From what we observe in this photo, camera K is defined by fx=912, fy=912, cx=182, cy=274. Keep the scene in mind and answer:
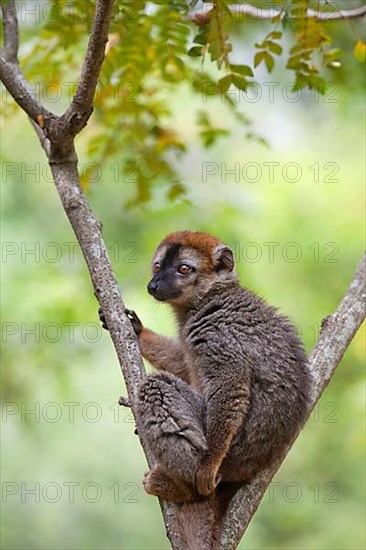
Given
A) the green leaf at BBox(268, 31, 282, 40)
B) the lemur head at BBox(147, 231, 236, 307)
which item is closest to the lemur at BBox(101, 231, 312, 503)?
the lemur head at BBox(147, 231, 236, 307)

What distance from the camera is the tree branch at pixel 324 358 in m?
4.51

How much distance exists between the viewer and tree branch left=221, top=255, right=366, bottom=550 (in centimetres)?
451

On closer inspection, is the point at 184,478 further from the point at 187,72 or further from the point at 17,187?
the point at 17,187

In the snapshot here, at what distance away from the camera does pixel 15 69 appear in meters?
5.43

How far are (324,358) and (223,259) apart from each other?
0.97 m

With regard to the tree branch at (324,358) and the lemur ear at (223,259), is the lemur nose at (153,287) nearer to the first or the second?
the lemur ear at (223,259)

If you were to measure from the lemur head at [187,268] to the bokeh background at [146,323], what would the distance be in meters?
1.76

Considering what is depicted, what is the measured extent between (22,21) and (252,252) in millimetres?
2904

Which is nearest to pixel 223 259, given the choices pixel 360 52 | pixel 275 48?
pixel 275 48

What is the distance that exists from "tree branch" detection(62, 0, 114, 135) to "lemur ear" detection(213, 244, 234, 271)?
1.19 meters

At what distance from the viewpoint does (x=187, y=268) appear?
567 cm

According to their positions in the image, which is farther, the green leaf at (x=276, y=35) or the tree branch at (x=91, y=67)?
the green leaf at (x=276, y=35)

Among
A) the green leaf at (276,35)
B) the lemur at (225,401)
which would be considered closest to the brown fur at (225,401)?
the lemur at (225,401)

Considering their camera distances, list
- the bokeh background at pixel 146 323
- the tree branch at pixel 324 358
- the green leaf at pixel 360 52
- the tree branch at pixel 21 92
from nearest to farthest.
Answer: the tree branch at pixel 324 358 → the tree branch at pixel 21 92 → the green leaf at pixel 360 52 → the bokeh background at pixel 146 323
